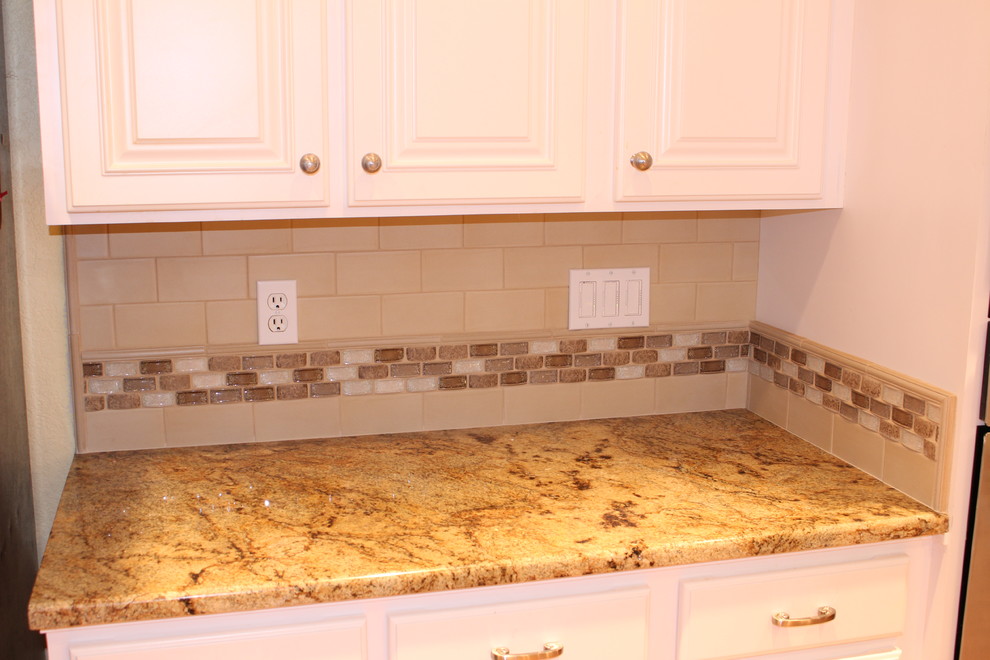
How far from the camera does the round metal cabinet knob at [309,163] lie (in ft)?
→ 4.42

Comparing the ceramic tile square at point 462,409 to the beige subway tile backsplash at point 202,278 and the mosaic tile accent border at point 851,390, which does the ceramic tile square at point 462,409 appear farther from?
the mosaic tile accent border at point 851,390

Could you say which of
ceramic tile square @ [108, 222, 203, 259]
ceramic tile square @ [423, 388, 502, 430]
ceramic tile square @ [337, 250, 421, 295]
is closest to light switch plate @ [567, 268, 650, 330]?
ceramic tile square @ [423, 388, 502, 430]

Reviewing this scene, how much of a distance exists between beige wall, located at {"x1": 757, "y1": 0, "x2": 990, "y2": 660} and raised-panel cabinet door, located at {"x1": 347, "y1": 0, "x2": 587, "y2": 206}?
0.49 metres

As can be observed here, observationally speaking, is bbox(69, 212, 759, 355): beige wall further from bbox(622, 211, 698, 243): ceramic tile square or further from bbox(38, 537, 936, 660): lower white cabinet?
bbox(38, 537, 936, 660): lower white cabinet

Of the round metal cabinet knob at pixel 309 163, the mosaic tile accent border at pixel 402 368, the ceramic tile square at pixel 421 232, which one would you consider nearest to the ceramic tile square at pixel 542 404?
the mosaic tile accent border at pixel 402 368

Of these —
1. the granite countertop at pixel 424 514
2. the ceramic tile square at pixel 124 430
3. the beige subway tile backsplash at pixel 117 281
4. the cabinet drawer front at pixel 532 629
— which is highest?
the beige subway tile backsplash at pixel 117 281

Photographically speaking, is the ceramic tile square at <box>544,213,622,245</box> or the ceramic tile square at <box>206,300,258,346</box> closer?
the ceramic tile square at <box>206,300,258,346</box>

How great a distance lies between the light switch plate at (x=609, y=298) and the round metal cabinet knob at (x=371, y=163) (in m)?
0.57

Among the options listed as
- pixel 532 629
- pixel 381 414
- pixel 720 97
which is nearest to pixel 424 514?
pixel 532 629

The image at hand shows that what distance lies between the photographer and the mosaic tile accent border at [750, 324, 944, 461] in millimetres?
1415

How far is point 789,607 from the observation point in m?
1.38

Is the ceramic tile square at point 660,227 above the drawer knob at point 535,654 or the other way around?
above

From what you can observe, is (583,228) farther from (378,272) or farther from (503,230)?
(378,272)

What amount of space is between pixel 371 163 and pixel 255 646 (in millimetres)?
708
